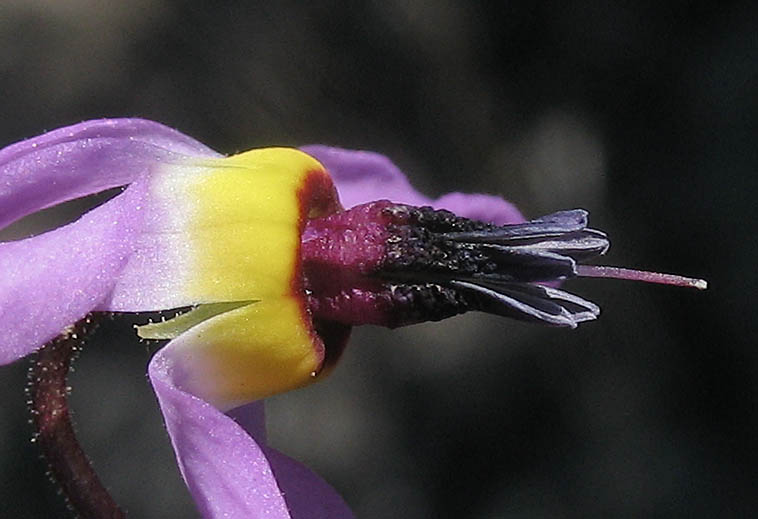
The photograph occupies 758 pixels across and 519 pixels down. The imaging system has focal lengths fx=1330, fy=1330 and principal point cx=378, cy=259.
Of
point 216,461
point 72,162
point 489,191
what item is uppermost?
point 489,191

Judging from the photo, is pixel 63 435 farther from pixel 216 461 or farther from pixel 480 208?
pixel 480 208

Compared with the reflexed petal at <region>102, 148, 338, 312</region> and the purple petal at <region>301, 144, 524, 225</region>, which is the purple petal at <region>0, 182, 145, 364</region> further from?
the purple petal at <region>301, 144, 524, 225</region>

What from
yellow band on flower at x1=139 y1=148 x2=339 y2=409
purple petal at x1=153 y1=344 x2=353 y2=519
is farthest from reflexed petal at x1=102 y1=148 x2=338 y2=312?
purple petal at x1=153 y1=344 x2=353 y2=519

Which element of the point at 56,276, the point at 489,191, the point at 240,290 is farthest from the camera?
the point at 489,191

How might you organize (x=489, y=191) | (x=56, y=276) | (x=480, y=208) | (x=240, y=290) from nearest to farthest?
(x=56, y=276)
(x=240, y=290)
(x=480, y=208)
(x=489, y=191)

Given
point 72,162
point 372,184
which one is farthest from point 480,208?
point 72,162

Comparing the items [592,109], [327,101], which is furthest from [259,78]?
[592,109]

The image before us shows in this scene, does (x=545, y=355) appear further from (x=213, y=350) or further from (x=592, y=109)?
(x=213, y=350)

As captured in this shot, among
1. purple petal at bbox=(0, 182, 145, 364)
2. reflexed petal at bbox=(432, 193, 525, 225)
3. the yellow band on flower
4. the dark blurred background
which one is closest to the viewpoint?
purple petal at bbox=(0, 182, 145, 364)
